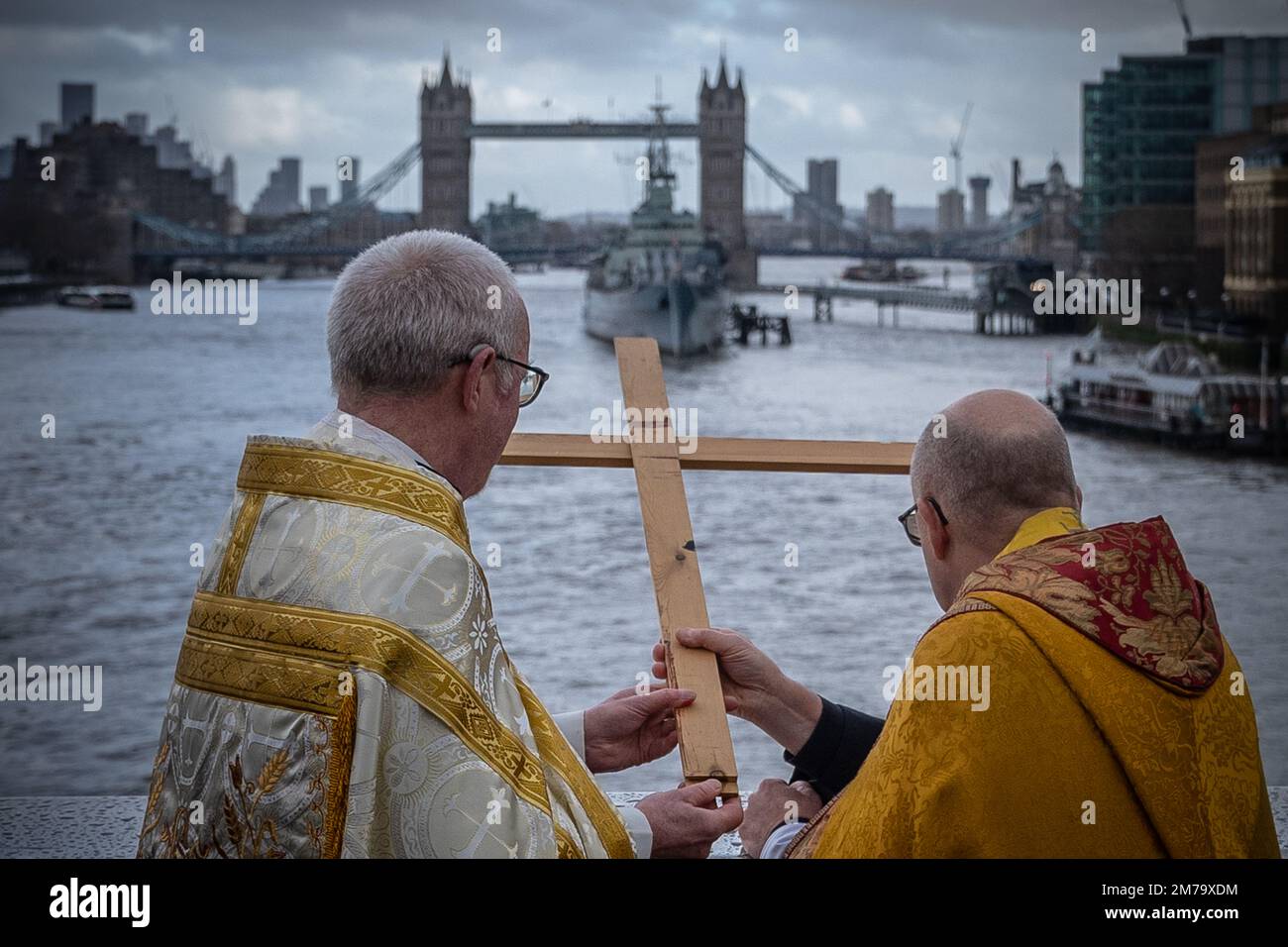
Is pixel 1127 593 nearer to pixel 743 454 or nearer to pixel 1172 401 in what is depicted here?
pixel 743 454

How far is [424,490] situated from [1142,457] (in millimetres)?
28510

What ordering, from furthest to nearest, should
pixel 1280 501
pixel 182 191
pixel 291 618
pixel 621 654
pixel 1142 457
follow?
pixel 182 191, pixel 1142 457, pixel 1280 501, pixel 621 654, pixel 291 618

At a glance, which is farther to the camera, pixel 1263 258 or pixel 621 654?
pixel 1263 258

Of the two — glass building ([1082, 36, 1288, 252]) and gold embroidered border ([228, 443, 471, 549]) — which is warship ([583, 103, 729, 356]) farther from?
gold embroidered border ([228, 443, 471, 549])

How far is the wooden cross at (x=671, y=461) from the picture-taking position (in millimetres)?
1796

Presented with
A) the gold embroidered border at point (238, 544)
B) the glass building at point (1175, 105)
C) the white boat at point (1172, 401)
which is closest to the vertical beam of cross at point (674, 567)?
the gold embroidered border at point (238, 544)

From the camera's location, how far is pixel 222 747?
1360 millimetres

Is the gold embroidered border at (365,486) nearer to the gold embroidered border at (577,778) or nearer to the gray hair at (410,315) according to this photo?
the gray hair at (410,315)

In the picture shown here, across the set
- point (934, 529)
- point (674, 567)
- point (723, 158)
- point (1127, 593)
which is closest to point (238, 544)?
point (674, 567)

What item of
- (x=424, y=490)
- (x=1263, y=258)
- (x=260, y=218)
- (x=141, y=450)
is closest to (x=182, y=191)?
(x=260, y=218)

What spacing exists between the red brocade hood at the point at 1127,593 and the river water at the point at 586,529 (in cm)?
904

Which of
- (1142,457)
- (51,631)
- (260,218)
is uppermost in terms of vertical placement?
(260,218)
